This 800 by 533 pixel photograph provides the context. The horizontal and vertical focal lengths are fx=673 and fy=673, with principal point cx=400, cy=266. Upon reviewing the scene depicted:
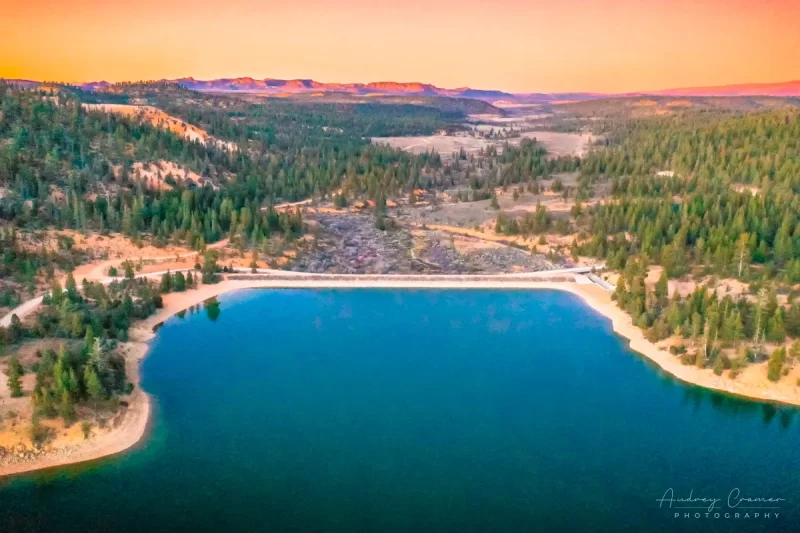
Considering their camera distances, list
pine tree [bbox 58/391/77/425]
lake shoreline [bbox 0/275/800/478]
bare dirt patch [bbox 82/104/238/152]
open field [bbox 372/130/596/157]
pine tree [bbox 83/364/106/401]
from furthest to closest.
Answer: open field [bbox 372/130/596/157] → bare dirt patch [bbox 82/104/238/152] → pine tree [bbox 83/364/106/401] → pine tree [bbox 58/391/77/425] → lake shoreline [bbox 0/275/800/478]

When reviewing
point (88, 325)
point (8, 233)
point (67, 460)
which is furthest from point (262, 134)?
point (67, 460)

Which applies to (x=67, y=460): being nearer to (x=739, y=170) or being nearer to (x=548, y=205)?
(x=548, y=205)

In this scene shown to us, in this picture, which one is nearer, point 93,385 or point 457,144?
point 93,385

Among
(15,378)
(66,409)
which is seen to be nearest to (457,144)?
(15,378)

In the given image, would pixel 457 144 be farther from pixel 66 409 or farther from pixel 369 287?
pixel 66 409

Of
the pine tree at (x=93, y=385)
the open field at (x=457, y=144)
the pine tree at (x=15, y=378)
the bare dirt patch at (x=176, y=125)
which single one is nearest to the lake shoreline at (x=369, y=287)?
the pine tree at (x=93, y=385)

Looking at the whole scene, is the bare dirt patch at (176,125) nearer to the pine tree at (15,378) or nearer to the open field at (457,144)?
the open field at (457,144)

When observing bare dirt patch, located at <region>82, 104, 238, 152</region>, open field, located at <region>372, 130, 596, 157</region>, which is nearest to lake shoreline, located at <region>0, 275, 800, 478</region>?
bare dirt patch, located at <region>82, 104, 238, 152</region>

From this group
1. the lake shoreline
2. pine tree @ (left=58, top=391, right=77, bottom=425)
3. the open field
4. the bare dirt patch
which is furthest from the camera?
the open field

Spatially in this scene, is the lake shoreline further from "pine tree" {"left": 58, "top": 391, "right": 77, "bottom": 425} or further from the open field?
the open field
